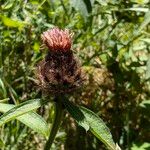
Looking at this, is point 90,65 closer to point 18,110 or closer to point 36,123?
point 36,123

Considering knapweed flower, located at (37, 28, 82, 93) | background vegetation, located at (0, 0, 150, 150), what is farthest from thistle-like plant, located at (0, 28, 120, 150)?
background vegetation, located at (0, 0, 150, 150)

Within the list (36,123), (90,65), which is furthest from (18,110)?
(90,65)

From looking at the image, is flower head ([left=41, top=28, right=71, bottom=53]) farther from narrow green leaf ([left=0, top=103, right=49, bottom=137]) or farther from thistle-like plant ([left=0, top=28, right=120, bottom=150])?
narrow green leaf ([left=0, top=103, right=49, bottom=137])

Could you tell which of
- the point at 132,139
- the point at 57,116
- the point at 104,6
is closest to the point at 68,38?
the point at 57,116

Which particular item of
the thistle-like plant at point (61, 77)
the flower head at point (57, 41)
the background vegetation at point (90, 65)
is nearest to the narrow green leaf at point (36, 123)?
the thistle-like plant at point (61, 77)

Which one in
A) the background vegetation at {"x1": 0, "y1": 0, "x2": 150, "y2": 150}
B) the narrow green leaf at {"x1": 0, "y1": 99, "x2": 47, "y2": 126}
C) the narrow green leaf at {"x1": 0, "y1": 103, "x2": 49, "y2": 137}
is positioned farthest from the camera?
the background vegetation at {"x1": 0, "y1": 0, "x2": 150, "y2": 150}
